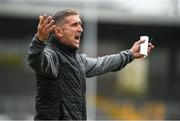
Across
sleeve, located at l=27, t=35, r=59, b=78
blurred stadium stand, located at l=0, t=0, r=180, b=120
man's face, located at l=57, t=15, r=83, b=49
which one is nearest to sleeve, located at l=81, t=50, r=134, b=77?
man's face, located at l=57, t=15, r=83, b=49

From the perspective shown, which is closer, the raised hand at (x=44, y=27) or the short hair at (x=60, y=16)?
the raised hand at (x=44, y=27)

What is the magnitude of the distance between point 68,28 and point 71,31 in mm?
32

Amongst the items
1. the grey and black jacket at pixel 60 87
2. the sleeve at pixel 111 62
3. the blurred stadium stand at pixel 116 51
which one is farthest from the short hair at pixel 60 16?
the blurred stadium stand at pixel 116 51

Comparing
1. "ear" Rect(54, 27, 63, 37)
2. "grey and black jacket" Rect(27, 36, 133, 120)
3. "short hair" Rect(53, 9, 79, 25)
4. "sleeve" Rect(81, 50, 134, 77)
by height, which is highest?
"short hair" Rect(53, 9, 79, 25)

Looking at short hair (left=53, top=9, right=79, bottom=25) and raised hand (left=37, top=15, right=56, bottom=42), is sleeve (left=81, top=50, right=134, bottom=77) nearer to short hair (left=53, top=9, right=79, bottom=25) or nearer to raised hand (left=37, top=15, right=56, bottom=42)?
short hair (left=53, top=9, right=79, bottom=25)

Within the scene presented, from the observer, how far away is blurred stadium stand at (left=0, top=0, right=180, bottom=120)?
2406 centimetres

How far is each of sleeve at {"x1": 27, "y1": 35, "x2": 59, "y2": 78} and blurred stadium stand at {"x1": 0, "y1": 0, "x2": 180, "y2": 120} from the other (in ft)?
53.0

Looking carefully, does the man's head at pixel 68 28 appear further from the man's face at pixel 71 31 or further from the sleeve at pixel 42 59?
the sleeve at pixel 42 59

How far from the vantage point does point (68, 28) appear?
18.3ft

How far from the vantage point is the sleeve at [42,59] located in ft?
17.0

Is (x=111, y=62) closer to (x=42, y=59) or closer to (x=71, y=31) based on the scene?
(x=71, y=31)

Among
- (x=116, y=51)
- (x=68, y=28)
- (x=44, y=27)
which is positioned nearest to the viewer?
(x=44, y=27)

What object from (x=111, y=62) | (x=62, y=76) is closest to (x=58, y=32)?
(x=62, y=76)

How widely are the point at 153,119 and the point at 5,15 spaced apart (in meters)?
5.45
